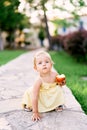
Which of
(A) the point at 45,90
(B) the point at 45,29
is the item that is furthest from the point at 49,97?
→ (B) the point at 45,29

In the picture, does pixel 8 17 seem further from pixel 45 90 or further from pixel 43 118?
pixel 43 118

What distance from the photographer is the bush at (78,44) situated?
63.4 ft

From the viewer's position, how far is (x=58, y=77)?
210 inches

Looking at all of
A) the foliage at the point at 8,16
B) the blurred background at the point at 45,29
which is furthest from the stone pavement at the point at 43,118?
the foliage at the point at 8,16

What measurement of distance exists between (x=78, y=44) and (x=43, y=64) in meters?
14.5

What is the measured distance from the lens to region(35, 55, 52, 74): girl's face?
17.2 feet

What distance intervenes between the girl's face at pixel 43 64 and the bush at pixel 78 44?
13.7 meters

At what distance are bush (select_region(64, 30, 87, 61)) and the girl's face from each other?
13.7 meters

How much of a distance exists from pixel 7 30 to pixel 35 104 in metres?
43.3

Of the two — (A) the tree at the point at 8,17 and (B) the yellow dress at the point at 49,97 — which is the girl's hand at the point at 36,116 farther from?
(A) the tree at the point at 8,17

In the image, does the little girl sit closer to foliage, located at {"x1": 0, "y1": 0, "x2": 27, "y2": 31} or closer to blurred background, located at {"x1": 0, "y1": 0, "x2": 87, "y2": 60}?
blurred background, located at {"x1": 0, "y1": 0, "x2": 87, "y2": 60}

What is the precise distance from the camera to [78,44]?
19.6m

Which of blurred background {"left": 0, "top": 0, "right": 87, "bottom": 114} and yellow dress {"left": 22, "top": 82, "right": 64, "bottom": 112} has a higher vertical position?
yellow dress {"left": 22, "top": 82, "right": 64, "bottom": 112}

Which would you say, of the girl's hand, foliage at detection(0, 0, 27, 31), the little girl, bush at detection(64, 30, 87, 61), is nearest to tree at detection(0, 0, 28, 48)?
foliage at detection(0, 0, 27, 31)
